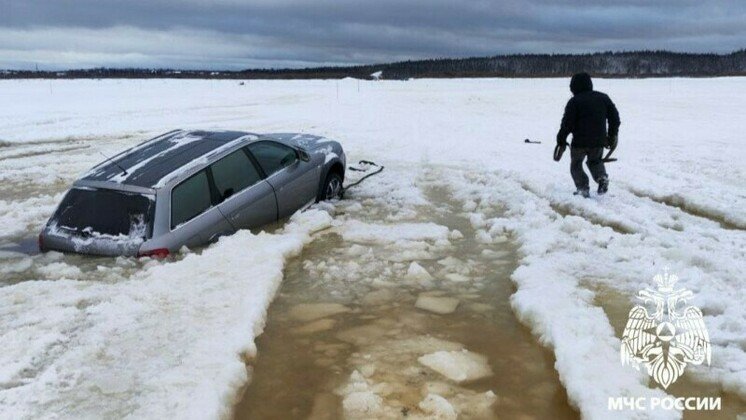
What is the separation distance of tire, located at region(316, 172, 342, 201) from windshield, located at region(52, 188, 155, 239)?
318cm

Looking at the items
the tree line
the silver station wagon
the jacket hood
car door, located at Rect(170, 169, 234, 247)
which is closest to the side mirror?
the silver station wagon

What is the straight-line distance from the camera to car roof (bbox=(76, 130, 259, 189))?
629 centimetres

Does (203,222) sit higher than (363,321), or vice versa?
(203,222)

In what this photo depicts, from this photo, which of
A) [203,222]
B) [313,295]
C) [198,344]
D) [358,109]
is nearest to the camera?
[198,344]

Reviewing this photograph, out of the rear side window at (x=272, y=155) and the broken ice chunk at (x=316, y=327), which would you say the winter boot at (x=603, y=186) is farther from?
the broken ice chunk at (x=316, y=327)

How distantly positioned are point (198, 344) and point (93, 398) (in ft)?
2.86

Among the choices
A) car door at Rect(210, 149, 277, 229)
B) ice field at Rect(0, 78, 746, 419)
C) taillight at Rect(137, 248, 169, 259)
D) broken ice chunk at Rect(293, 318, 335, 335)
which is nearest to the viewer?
ice field at Rect(0, 78, 746, 419)

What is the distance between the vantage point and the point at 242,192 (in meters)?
7.14

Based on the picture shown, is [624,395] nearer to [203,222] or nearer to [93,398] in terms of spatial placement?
[93,398]

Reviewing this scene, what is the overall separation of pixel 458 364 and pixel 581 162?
19.6ft

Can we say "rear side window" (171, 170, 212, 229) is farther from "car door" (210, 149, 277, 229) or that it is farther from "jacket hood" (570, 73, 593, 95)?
"jacket hood" (570, 73, 593, 95)

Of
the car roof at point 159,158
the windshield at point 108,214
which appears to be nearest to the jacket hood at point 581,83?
the car roof at point 159,158

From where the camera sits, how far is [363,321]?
5055 mm

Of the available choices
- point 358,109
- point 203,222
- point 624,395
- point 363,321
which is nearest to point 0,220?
point 203,222
